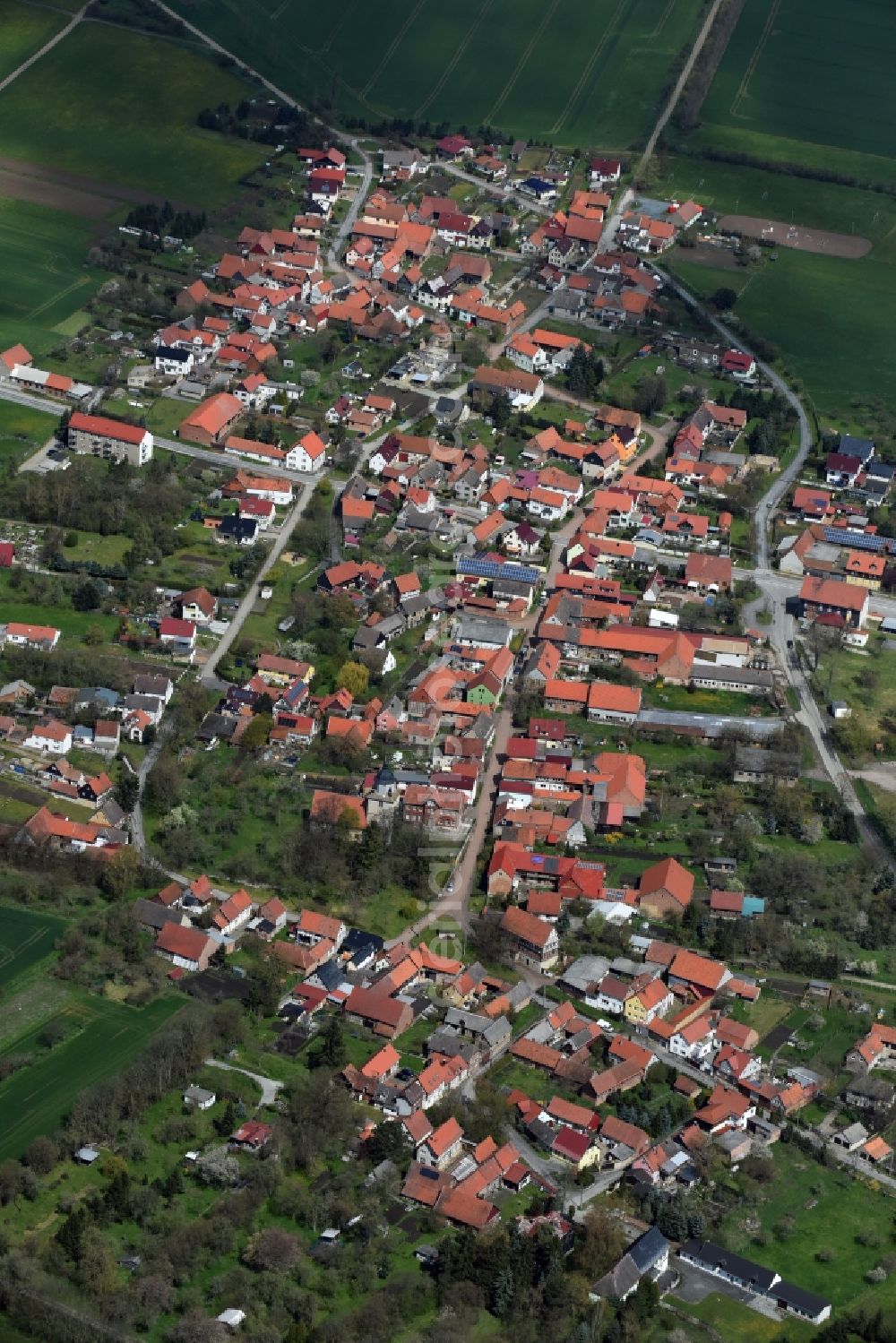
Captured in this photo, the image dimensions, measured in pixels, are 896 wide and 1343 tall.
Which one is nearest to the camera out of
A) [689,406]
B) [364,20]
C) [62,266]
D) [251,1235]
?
[251,1235]

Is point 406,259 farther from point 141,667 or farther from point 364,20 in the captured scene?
point 141,667

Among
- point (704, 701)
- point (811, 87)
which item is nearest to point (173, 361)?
point (704, 701)

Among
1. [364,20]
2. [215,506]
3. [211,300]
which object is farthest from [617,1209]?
[364,20]

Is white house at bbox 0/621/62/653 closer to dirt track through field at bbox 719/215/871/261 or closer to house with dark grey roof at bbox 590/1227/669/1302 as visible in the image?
house with dark grey roof at bbox 590/1227/669/1302

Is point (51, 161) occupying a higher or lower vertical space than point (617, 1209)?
lower

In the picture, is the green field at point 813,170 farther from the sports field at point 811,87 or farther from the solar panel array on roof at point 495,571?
the solar panel array on roof at point 495,571

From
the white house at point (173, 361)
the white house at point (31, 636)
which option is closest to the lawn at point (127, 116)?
the white house at point (173, 361)

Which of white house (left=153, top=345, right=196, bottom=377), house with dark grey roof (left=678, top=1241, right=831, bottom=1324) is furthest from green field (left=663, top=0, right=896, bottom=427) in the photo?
house with dark grey roof (left=678, top=1241, right=831, bottom=1324)
